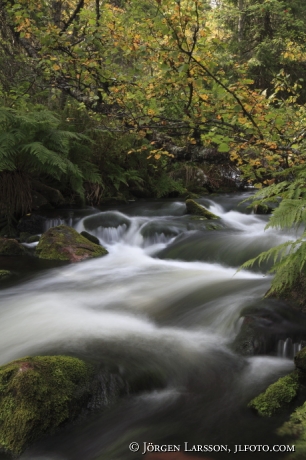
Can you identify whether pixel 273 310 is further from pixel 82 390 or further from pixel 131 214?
pixel 131 214

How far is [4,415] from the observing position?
2.71 meters

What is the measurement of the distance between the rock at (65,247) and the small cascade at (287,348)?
439 centimetres

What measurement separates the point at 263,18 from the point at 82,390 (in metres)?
17.7

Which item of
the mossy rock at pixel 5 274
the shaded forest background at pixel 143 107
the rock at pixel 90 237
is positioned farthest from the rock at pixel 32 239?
the mossy rock at pixel 5 274

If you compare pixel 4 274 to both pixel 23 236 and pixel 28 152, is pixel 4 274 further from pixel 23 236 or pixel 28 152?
pixel 28 152

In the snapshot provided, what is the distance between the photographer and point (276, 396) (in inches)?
120

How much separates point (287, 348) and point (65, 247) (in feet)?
15.8

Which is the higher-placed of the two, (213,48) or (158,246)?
(213,48)

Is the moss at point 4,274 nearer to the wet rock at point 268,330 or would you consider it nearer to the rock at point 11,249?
the rock at point 11,249

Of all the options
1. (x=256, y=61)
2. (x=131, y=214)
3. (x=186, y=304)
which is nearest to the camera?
(x=186, y=304)

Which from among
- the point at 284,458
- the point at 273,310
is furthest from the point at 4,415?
the point at 273,310

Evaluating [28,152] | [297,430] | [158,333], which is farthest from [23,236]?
[297,430]

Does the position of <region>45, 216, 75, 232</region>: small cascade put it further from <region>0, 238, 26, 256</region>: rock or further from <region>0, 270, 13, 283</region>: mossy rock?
<region>0, 270, 13, 283</region>: mossy rock

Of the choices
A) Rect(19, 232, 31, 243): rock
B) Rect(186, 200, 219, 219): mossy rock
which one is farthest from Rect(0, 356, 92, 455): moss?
Rect(186, 200, 219, 219): mossy rock
